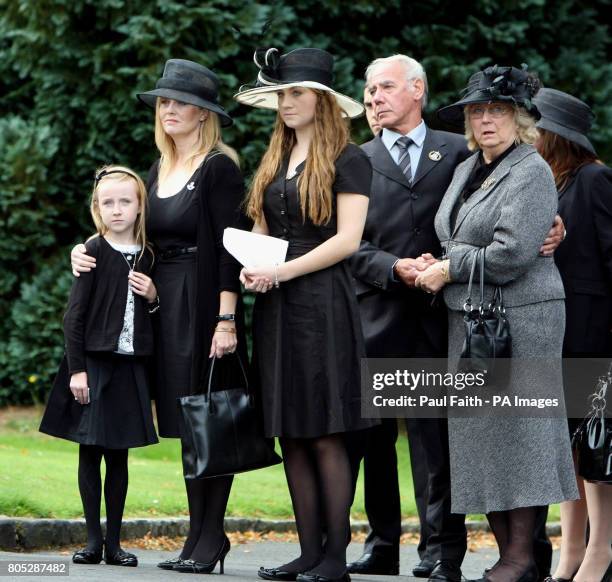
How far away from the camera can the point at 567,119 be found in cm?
691

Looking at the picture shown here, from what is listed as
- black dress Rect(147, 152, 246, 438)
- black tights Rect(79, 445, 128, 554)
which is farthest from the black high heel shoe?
black dress Rect(147, 152, 246, 438)

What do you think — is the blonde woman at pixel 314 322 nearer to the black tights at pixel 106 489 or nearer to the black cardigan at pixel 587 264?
the black tights at pixel 106 489

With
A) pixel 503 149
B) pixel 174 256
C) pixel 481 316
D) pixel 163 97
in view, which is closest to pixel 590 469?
pixel 481 316

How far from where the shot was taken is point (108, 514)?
6750 millimetres

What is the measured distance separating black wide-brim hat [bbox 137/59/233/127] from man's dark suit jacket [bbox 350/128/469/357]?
0.91 metres

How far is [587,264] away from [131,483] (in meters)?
4.59

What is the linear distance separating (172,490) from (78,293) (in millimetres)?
3755

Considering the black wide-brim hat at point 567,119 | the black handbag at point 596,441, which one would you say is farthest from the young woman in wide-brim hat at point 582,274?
the black handbag at point 596,441

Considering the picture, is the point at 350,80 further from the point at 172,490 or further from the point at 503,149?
the point at 503,149

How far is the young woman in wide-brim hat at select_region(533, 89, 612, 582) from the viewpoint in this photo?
6.74m

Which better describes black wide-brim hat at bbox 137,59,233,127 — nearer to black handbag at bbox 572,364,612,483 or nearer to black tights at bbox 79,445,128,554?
black tights at bbox 79,445,128,554

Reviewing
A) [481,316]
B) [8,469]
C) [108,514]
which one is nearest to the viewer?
[481,316]

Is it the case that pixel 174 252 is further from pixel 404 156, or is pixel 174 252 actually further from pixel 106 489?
pixel 404 156

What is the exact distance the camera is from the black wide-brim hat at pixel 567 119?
688 cm
